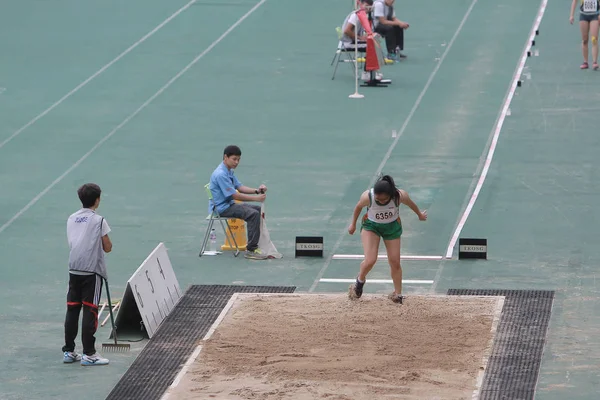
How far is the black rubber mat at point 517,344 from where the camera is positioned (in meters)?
12.5

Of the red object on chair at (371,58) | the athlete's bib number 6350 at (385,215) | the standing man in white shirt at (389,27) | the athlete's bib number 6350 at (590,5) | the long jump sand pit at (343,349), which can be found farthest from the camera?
the standing man in white shirt at (389,27)

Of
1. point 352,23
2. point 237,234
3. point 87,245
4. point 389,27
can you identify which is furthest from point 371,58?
point 87,245

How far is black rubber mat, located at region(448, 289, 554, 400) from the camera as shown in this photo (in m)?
12.5

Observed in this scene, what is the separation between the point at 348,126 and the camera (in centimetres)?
2342

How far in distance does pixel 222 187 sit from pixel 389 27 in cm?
1188

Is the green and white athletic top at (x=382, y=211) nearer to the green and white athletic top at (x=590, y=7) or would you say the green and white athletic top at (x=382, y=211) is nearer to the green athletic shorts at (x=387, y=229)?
the green athletic shorts at (x=387, y=229)

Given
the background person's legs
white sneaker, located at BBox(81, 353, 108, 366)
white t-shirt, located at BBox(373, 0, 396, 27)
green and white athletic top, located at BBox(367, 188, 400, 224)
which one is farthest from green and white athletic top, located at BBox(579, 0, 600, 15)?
white sneaker, located at BBox(81, 353, 108, 366)

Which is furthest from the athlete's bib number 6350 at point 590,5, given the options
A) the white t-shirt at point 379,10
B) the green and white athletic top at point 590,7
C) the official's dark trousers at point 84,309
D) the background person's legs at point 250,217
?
the official's dark trousers at point 84,309

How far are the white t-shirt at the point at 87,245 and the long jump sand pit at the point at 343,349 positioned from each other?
1.42 meters

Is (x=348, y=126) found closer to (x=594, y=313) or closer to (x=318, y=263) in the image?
(x=318, y=263)

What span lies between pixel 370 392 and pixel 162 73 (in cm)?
1560

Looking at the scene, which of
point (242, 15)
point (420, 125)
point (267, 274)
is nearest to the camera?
point (267, 274)

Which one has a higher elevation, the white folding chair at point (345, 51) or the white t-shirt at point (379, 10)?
the white t-shirt at point (379, 10)

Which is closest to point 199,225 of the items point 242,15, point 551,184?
point 551,184
